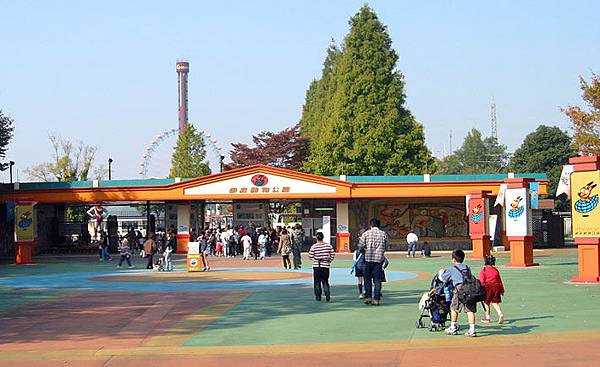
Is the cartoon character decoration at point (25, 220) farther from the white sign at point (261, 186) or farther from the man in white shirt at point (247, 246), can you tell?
the man in white shirt at point (247, 246)

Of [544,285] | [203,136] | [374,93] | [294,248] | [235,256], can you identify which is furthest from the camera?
[203,136]

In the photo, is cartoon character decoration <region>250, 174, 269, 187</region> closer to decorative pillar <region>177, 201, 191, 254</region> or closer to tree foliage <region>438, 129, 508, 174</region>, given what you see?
decorative pillar <region>177, 201, 191, 254</region>

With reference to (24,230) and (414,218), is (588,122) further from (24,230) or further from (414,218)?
(24,230)

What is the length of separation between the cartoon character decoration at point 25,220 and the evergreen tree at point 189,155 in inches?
1911

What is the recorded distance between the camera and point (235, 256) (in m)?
51.5

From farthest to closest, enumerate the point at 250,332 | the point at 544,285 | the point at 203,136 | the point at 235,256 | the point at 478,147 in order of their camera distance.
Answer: the point at 478,147 < the point at 203,136 < the point at 235,256 < the point at 544,285 < the point at 250,332

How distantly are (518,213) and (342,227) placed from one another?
19120 millimetres

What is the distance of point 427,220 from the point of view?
177 feet

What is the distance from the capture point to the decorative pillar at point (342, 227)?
172ft

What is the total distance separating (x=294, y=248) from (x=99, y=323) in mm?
17949

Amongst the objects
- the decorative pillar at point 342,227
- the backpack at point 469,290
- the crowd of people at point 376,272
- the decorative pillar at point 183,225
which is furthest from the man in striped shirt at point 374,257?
the decorative pillar at point 183,225

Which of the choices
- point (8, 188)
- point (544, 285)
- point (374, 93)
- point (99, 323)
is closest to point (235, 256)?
point (8, 188)

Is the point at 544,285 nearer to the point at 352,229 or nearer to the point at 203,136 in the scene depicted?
the point at 352,229

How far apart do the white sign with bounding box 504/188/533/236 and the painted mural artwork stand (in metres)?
19.1
